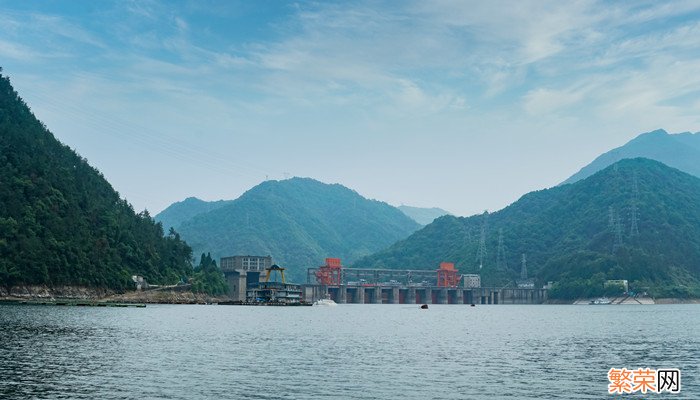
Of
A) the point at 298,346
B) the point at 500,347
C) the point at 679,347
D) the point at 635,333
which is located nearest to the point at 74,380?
the point at 298,346

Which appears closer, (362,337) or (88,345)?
(88,345)

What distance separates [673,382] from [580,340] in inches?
2237

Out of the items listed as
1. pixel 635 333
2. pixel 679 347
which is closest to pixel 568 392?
pixel 679 347

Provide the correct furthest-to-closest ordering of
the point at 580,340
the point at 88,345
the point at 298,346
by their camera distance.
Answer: the point at 580,340
the point at 298,346
the point at 88,345

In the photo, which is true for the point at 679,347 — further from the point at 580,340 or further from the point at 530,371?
the point at 530,371

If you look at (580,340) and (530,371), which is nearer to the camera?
(530,371)

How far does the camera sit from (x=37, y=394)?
178 ft

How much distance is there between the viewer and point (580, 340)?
378 ft

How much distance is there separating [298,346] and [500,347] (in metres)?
28.3

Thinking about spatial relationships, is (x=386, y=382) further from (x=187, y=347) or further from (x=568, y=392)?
(x=187, y=347)

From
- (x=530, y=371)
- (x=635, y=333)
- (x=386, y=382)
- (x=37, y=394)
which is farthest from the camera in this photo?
(x=635, y=333)

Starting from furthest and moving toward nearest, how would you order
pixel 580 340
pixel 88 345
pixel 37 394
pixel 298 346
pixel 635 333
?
1. pixel 635 333
2. pixel 580 340
3. pixel 298 346
4. pixel 88 345
5. pixel 37 394

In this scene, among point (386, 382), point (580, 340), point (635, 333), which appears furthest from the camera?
point (635, 333)

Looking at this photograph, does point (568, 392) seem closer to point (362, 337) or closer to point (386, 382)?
point (386, 382)
